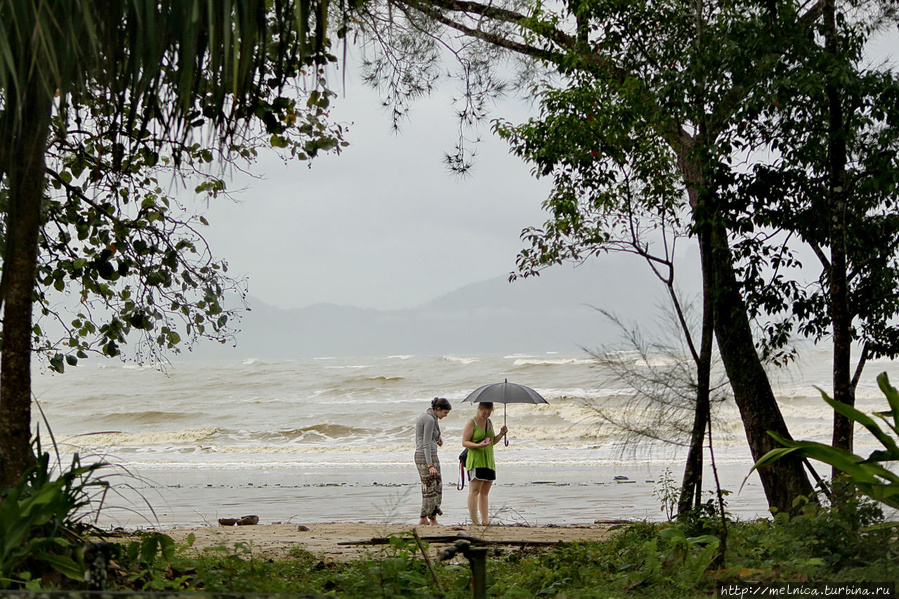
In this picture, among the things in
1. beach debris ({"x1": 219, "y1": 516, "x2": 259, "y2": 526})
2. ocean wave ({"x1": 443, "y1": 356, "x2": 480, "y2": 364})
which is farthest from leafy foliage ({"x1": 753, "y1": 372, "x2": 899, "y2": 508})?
ocean wave ({"x1": 443, "y1": 356, "x2": 480, "y2": 364})

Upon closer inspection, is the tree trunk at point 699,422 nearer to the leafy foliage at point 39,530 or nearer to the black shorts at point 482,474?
the black shorts at point 482,474

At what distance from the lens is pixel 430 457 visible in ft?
31.8

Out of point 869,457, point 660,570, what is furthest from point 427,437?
point 869,457

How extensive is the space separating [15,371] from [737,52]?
520cm

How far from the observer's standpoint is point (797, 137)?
6.92 meters

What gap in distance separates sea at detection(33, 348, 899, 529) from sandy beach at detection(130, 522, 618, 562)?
37cm

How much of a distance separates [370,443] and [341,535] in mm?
17002

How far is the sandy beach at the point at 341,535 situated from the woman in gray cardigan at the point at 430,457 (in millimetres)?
284

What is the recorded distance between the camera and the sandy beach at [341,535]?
7.52 m

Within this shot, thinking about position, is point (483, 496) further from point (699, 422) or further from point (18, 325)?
point (18, 325)

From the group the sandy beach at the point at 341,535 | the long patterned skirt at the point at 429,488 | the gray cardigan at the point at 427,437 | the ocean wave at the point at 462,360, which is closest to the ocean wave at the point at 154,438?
the sandy beach at the point at 341,535

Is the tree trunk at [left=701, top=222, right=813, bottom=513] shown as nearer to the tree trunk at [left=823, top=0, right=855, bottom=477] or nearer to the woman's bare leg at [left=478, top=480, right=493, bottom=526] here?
the tree trunk at [left=823, top=0, right=855, bottom=477]

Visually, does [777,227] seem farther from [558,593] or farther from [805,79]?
[558,593]

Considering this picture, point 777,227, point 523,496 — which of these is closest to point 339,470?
point 523,496
